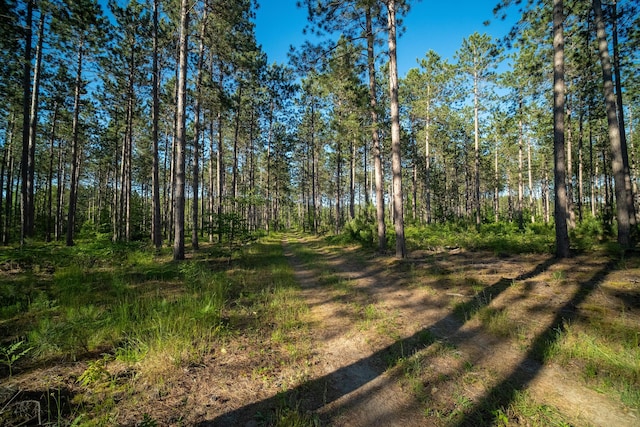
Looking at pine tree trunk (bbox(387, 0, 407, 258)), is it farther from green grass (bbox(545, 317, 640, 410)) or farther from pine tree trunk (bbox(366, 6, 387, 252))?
green grass (bbox(545, 317, 640, 410))

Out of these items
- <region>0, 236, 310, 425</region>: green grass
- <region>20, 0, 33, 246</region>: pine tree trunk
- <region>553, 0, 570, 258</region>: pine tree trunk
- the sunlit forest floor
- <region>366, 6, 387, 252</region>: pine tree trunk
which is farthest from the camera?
<region>366, 6, 387, 252</region>: pine tree trunk

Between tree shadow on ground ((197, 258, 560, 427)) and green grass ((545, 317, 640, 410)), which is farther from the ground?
green grass ((545, 317, 640, 410))

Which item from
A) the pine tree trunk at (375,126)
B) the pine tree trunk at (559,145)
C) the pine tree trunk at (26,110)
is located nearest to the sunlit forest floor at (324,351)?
the pine tree trunk at (559,145)

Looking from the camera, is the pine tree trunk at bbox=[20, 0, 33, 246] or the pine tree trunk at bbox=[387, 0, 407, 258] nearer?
the pine tree trunk at bbox=[387, 0, 407, 258]

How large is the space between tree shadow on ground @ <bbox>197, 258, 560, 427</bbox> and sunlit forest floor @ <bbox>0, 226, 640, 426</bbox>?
0.02 metres

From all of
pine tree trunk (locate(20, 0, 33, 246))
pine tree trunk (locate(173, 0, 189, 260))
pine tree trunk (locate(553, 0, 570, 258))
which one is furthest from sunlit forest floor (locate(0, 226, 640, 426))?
pine tree trunk (locate(20, 0, 33, 246))

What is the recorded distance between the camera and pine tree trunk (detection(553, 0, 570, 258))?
784cm

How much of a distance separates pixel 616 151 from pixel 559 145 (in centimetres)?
360

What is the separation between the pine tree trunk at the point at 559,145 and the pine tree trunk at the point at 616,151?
8.42 feet

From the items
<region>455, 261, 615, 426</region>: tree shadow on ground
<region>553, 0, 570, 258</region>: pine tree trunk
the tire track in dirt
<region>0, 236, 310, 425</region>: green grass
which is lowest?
the tire track in dirt

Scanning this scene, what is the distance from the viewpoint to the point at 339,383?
303 cm

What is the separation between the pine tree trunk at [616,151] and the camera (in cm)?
877

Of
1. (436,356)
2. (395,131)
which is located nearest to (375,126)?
(395,131)

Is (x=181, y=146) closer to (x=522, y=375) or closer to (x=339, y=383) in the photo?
(x=339, y=383)
